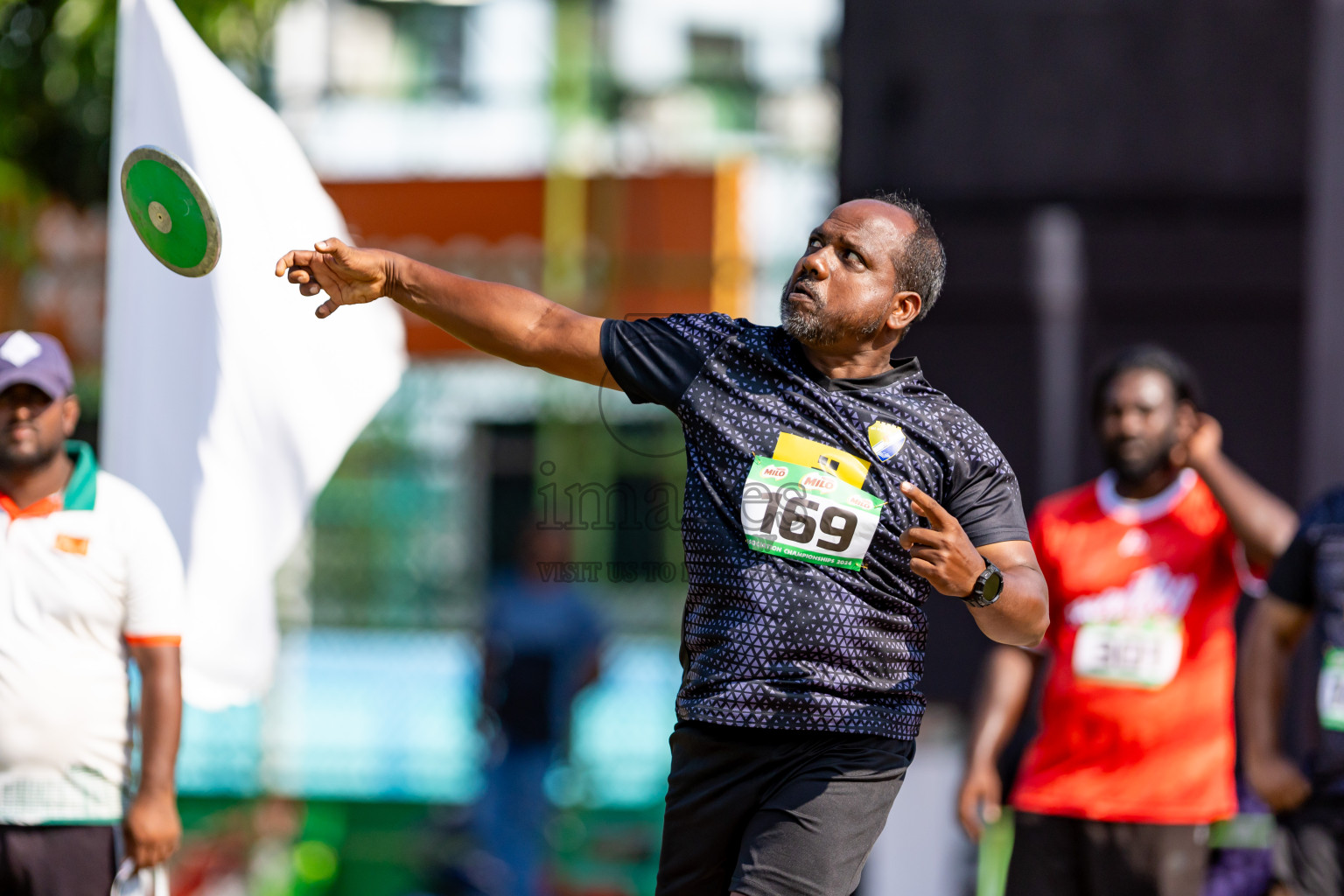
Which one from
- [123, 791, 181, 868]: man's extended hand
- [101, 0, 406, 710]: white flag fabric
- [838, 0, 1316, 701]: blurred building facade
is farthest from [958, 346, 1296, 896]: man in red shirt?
[123, 791, 181, 868]: man's extended hand

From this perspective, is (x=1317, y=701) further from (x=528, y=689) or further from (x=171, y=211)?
(x=528, y=689)

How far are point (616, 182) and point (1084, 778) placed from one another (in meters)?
4.83

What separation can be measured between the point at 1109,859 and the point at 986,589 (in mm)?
1960

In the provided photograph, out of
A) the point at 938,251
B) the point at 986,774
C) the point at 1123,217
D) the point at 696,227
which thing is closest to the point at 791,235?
the point at 696,227

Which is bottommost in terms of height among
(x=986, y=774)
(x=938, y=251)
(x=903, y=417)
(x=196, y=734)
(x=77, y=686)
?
(x=196, y=734)

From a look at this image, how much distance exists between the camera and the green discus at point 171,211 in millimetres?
3613

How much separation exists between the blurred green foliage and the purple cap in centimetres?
203

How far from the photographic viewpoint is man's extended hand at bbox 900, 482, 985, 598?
2.83 meters

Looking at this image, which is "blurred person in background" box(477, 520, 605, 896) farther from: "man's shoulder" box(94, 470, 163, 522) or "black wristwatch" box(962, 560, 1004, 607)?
"black wristwatch" box(962, 560, 1004, 607)

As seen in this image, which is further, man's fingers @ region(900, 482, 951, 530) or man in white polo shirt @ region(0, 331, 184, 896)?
man in white polo shirt @ region(0, 331, 184, 896)

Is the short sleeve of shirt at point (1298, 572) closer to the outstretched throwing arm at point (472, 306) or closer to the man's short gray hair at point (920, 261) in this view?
the man's short gray hair at point (920, 261)

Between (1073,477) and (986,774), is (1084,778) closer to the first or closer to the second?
(986,774)

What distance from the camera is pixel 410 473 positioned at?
35.0 ft

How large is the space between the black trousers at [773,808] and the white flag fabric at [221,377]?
5.19 ft
